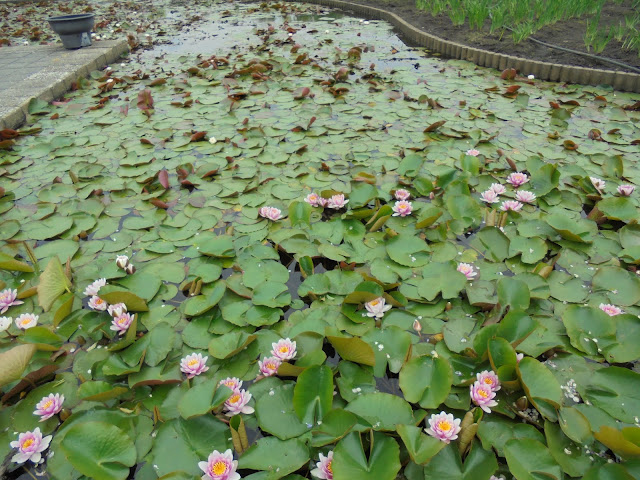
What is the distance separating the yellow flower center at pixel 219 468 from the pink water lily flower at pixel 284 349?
390 millimetres

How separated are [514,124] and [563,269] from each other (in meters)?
1.91

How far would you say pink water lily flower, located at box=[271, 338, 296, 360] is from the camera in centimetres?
144

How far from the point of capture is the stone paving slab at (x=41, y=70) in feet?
12.2

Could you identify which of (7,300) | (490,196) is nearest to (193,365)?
(7,300)

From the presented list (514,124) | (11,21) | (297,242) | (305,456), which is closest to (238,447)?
(305,456)

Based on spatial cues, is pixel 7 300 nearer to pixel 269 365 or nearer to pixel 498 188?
pixel 269 365

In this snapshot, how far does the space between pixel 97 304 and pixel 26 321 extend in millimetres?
276

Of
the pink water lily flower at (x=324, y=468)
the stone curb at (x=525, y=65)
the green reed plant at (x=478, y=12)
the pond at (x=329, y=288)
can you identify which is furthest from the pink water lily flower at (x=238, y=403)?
the green reed plant at (x=478, y=12)

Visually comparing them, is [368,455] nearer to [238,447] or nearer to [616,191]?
[238,447]

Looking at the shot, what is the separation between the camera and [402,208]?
228 cm

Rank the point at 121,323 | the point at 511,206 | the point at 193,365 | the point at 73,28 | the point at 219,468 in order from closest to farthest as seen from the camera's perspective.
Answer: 1. the point at 219,468
2. the point at 193,365
3. the point at 121,323
4. the point at 511,206
5. the point at 73,28

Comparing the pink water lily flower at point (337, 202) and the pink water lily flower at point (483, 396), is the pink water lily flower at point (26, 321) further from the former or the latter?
the pink water lily flower at point (483, 396)

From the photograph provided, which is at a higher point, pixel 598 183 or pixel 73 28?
pixel 73 28

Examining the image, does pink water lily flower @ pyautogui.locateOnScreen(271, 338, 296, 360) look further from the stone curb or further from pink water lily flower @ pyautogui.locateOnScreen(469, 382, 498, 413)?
the stone curb
